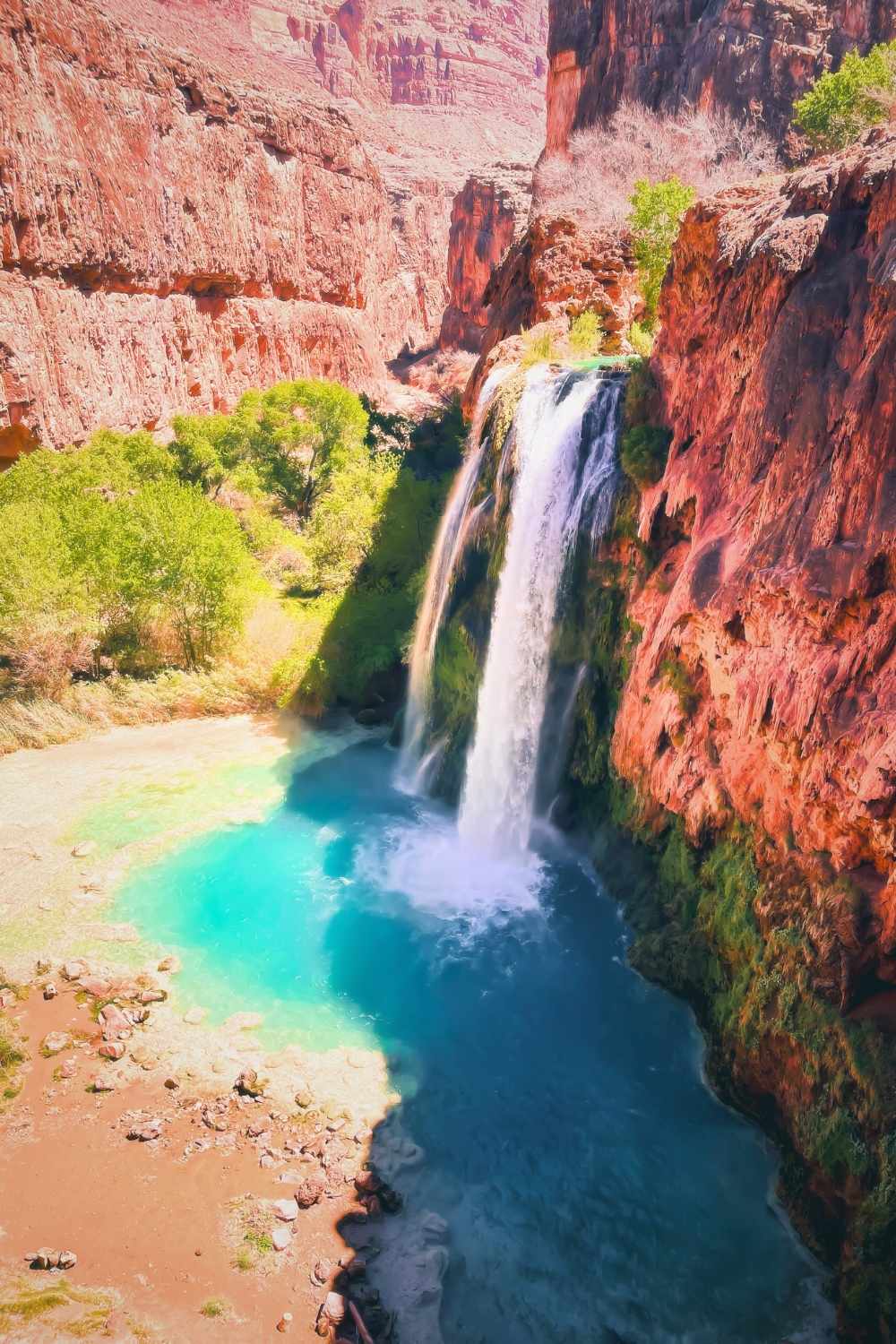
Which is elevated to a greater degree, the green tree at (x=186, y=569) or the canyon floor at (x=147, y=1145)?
the green tree at (x=186, y=569)

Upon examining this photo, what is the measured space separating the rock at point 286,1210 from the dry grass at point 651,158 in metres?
29.6

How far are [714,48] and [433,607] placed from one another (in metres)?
28.9

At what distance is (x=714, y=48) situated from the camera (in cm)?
3128

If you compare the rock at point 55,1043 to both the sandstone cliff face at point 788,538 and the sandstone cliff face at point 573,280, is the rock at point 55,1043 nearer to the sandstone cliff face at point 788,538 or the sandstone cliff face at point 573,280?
the sandstone cliff face at point 788,538

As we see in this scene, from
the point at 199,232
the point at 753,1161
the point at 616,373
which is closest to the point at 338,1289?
the point at 753,1161

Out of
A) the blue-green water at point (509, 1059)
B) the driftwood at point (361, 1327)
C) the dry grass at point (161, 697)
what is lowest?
the blue-green water at point (509, 1059)

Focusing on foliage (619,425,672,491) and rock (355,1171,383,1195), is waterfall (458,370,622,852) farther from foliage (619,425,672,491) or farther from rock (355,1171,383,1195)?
rock (355,1171,383,1195)

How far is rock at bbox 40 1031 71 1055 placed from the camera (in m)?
10.1

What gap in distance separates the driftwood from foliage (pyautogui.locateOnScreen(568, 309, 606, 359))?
67.1ft

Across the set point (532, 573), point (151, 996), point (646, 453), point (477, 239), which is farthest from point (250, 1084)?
point (477, 239)

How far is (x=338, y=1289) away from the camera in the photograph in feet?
24.4

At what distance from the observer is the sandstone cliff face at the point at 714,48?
1208 inches

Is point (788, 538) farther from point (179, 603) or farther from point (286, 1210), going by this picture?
point (179, 603)

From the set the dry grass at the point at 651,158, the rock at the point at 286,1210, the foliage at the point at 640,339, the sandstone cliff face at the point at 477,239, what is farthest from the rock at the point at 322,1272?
the sandstone cliff face at the point at 477,239
